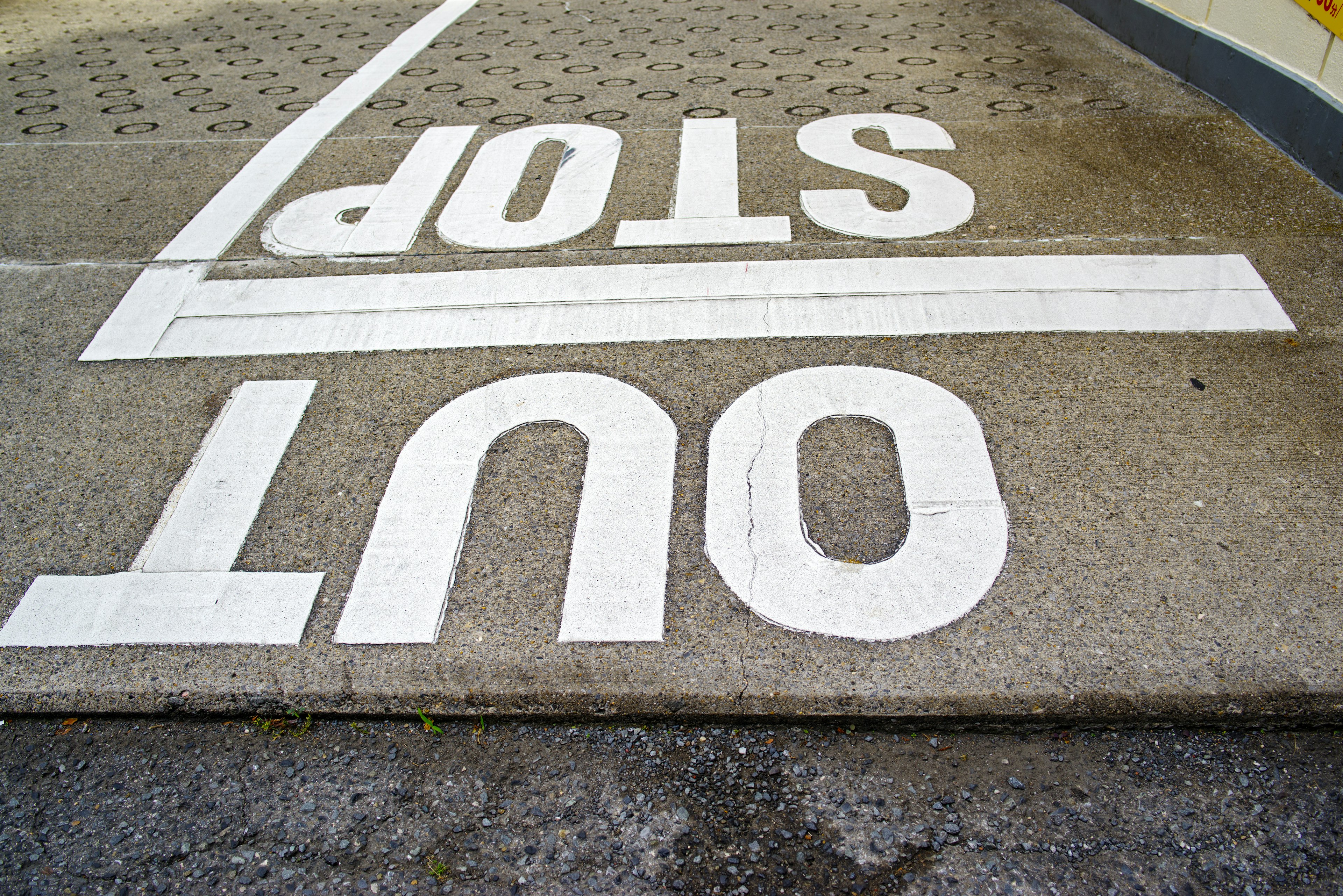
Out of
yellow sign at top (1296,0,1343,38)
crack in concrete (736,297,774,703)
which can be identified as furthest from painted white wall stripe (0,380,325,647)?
yellow sign at top (1296,0,1343,38)

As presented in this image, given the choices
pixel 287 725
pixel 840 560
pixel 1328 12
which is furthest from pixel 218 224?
pixel 1328 12

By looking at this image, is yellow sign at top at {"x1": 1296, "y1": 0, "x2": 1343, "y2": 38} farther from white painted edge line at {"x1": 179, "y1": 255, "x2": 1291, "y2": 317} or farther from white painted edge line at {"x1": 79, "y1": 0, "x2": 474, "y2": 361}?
white painted edge line at {"x1": 79, "y1": 0, "x2": 474, "y2": 361}

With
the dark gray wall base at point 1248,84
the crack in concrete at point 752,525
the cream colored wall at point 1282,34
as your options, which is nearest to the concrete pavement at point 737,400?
the crack in concrete at point 752,525

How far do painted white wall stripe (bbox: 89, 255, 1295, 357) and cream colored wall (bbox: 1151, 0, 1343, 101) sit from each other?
151 centimetres

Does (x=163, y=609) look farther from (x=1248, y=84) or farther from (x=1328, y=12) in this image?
(x=1248, y=84)

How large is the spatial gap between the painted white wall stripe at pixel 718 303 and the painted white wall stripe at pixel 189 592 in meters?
0.88

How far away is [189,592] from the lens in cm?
267

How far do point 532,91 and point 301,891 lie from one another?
5382 mm

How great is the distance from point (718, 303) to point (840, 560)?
5.00 feet

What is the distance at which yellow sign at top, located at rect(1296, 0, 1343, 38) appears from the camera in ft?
13.9

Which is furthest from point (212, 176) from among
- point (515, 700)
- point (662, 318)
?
point (515, 700)

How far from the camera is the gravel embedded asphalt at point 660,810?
6.48ft

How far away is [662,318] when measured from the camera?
3.72 m

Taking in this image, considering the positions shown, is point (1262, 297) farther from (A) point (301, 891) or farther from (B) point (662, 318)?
(A) point (301, 891)
